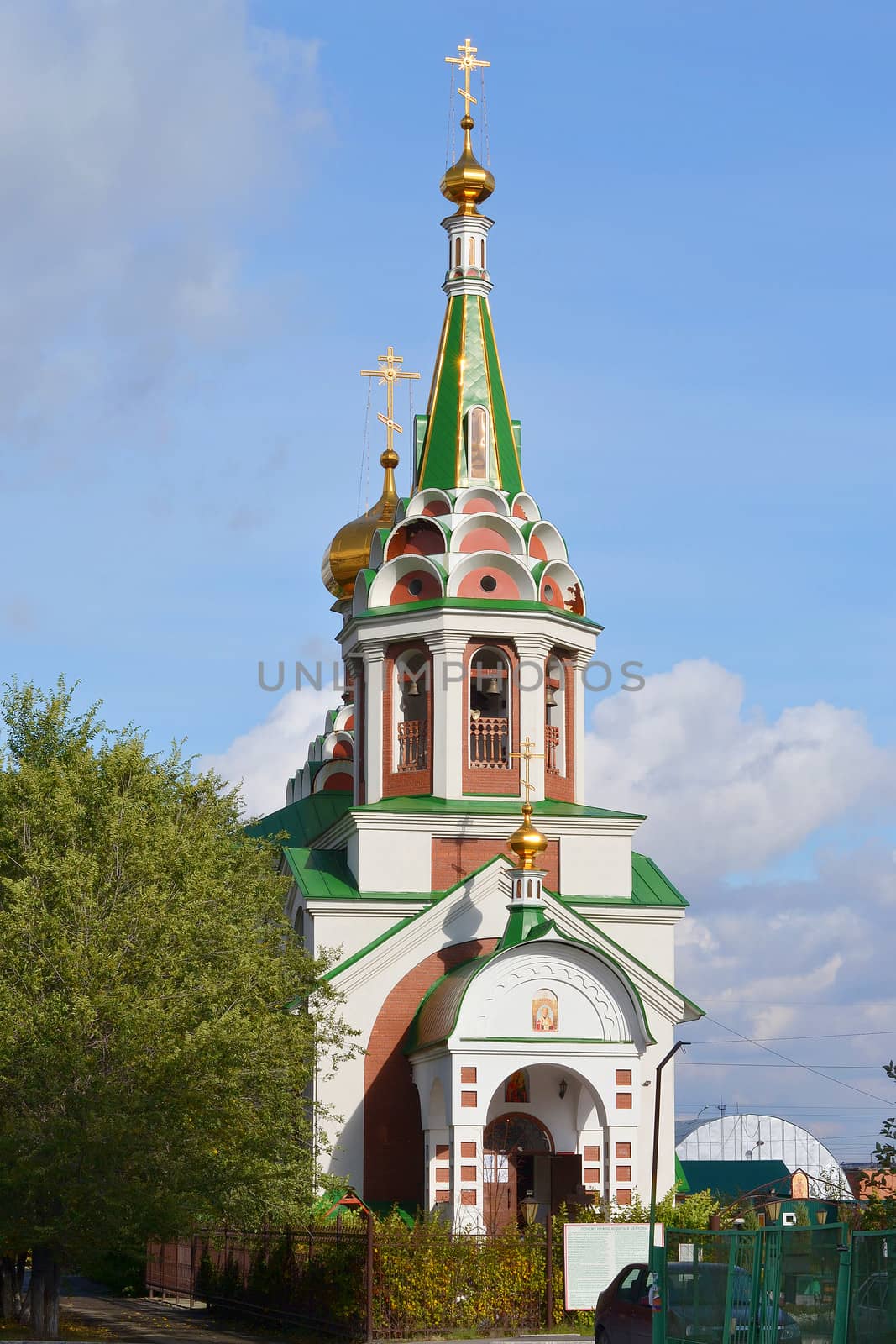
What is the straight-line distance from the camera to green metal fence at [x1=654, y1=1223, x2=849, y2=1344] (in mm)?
11828

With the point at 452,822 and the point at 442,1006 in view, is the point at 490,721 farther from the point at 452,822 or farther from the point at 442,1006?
the point at 442,1006

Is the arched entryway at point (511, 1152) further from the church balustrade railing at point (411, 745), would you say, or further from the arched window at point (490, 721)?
the church balustrade railing at point (411, 745)

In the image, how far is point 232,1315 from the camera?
24.4 meters

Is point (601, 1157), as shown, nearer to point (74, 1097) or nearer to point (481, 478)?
point (74, 1097)

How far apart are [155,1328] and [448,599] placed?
36.7 feet

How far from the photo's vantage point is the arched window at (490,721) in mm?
28984

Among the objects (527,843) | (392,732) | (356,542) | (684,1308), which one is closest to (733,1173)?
(356,542)

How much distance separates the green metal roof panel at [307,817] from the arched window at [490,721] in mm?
5164

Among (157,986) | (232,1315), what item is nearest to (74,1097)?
(157,986)

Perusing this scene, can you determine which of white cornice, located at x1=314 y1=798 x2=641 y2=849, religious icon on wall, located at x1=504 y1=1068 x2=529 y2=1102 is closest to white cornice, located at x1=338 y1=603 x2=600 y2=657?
white cornice, located at x1=314 y1=798 x2=641 y2=849

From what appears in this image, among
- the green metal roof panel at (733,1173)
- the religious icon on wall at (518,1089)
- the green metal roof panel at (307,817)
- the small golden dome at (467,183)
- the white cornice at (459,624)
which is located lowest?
the green metal roof panel at (733,1173)

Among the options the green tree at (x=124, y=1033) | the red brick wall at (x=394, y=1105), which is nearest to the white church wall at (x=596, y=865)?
the red brick wall at (x=394, y=1105)

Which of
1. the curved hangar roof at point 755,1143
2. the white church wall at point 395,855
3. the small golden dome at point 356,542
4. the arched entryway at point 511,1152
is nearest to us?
the arched entryway at point 511,1152

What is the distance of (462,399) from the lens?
31047 mm
